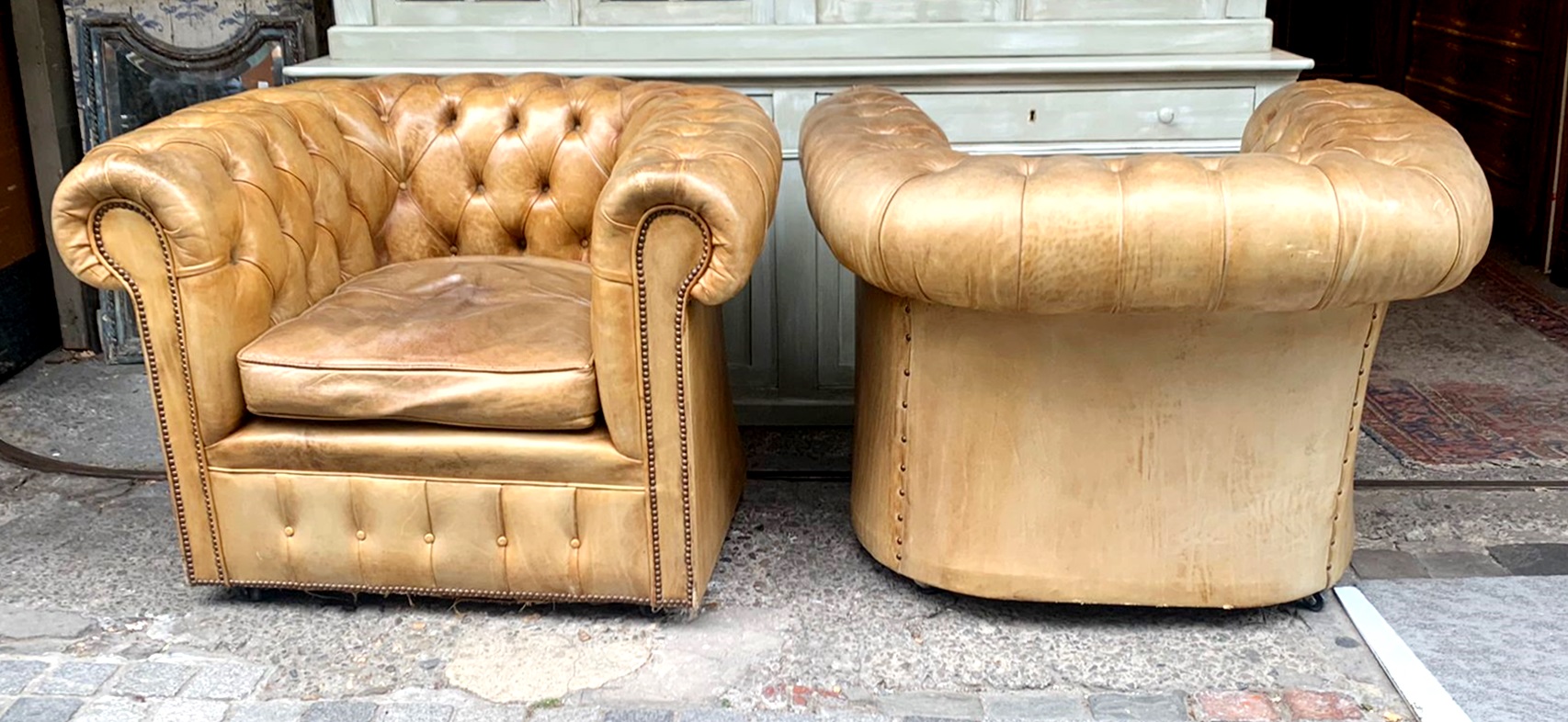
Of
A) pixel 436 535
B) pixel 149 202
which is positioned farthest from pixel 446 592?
pixel 149 202

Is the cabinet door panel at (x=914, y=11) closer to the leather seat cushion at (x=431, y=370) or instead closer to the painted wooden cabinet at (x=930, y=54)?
the painted wooden cabinet at (x=930, y=54)

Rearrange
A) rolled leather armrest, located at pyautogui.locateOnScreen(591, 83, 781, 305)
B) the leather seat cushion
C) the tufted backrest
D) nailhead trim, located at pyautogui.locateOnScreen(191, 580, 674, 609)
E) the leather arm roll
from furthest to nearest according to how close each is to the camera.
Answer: the tufted backrest < nailhead trim, located at pyautogui.locateOnScreen(191, 580, 674, 609) < the leather seat cushion < rolled leather armrest, located at pyautogui.locateOnScreen(591, 83, 781, 305) < the leather arm roll

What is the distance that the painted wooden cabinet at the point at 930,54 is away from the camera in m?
2.87

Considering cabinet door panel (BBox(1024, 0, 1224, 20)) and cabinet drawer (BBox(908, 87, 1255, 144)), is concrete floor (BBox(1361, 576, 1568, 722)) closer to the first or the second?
cabinet drawer (BBox(908, 87, 1255, 144))

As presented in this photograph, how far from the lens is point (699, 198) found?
79.0 inches

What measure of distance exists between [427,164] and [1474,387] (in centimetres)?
258

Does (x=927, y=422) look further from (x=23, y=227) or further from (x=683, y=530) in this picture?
(x=23, y=227)

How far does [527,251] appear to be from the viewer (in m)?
2.73

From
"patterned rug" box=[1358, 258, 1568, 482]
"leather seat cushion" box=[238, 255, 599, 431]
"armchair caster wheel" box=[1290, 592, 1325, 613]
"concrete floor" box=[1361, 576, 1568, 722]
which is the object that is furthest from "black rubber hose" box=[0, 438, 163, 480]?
"patterned rug" box=[1358, 258, 1568, 482]

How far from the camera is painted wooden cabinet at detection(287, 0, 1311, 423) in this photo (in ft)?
9.42

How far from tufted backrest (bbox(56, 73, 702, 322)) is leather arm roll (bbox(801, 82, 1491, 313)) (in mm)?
853

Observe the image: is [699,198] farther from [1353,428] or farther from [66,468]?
[66,468]

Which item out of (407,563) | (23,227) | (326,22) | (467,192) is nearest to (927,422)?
(407,563)

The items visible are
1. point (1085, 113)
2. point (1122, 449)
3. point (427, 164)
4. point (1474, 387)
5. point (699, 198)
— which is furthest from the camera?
point (1474, 387)
